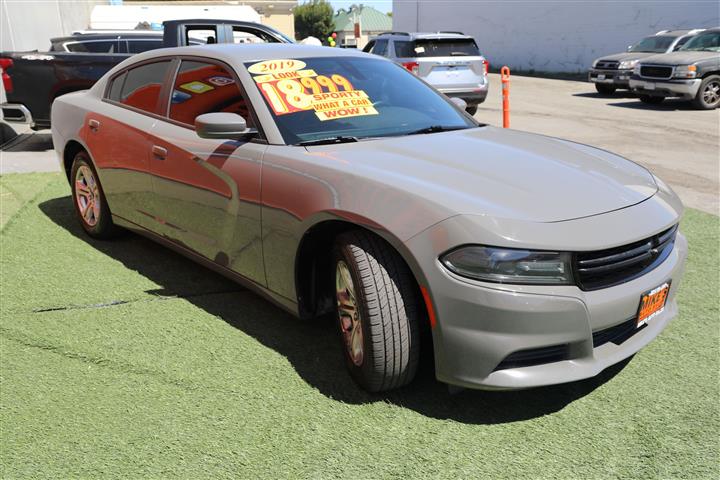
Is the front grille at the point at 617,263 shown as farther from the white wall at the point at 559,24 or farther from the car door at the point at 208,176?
the white wall at the point at 559,24

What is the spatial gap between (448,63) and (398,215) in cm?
1111

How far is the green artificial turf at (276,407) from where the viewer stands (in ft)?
8.81

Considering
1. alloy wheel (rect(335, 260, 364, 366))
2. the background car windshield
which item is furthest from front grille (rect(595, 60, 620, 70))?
alloy wheel (rect(335, 260, 364, 366))

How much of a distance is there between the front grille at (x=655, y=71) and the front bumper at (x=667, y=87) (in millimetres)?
115

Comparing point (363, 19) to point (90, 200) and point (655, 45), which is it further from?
point (90, 200)

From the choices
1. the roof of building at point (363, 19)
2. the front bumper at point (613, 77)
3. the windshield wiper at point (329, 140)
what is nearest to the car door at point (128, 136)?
the windshield wiper at point (329, 140)

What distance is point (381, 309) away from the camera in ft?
9.39

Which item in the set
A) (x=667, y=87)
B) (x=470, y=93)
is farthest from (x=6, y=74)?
(x=667, y=87)

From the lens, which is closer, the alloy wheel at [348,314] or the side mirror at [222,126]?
the alloy wheel at [348,314]

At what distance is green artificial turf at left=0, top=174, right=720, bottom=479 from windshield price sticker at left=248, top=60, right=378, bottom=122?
1.22 m

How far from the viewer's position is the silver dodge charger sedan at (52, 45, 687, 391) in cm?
266

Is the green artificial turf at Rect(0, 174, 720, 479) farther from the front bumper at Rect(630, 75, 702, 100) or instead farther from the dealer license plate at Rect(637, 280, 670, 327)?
the front bumper at Rect(630, 75, 702, 100)

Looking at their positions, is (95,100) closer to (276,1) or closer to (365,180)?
(365,180)

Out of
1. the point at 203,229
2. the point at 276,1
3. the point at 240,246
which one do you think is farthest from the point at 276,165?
the point at 276,1
